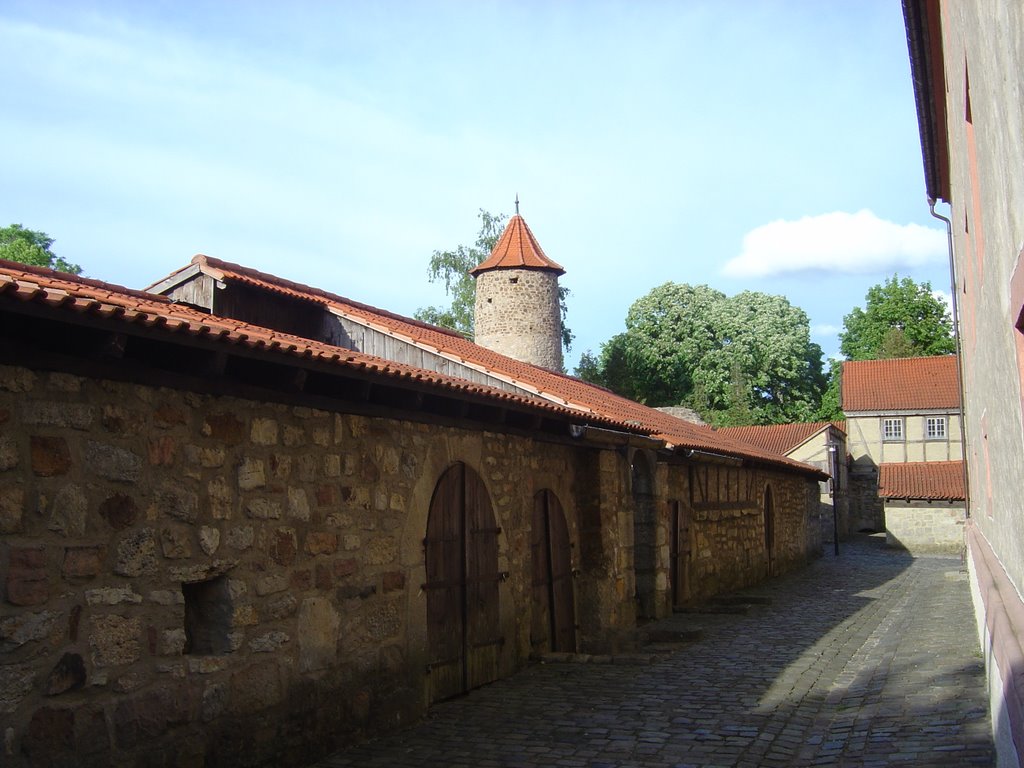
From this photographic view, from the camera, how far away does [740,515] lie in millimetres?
18188

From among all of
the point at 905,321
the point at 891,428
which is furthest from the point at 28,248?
the point at 905,321

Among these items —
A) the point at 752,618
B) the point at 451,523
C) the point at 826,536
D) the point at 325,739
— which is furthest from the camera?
the point at 826,536

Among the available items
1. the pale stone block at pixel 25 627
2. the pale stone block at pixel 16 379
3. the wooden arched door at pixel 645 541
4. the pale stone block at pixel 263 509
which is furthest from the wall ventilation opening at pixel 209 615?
the wooden arched door at pixel 645 541

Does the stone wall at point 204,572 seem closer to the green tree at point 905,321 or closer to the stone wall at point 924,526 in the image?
the stone wall at point 924,526

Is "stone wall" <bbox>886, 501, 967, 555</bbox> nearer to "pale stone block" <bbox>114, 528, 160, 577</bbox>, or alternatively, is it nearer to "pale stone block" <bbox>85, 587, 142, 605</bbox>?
"pale stone block" <bbox>114, 528, 160, 577</bbox>

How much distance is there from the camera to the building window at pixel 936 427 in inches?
1363

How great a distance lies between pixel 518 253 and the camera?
3400cm

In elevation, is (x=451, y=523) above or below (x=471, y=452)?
below

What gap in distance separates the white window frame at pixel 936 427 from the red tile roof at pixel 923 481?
1.11 m

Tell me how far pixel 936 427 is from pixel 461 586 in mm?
30005

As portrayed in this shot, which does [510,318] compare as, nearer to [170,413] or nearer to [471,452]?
[471,452]

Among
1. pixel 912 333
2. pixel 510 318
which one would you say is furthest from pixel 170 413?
pixel 912 333

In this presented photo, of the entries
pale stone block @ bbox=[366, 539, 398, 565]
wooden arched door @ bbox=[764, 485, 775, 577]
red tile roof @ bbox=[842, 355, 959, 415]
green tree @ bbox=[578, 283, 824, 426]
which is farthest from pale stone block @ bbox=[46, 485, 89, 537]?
green tree @ bbox=[578, 283, 824, 426]

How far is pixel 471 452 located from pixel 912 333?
4527 centimetres
